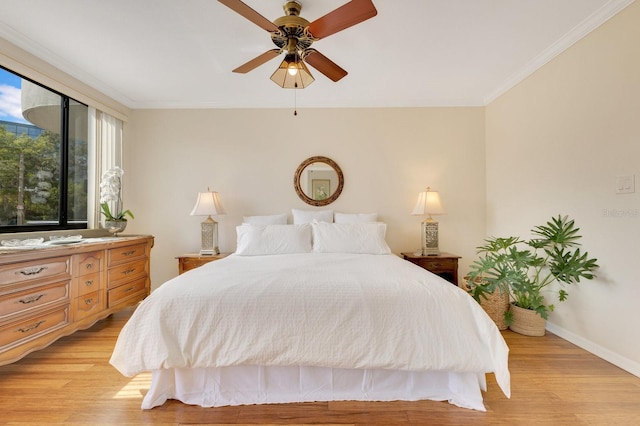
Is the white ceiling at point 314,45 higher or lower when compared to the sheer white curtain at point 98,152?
higher

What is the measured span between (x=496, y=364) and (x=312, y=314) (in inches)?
40.0

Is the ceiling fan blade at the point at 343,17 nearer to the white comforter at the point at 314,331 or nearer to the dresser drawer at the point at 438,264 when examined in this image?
the white comforter at the point at 314,331

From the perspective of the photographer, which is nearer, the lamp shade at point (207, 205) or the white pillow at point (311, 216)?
the lamp shade at point (207, 205)

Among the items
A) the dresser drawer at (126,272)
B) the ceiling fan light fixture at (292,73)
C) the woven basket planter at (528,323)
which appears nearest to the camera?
the ceiling fan light fixture at (292,73)

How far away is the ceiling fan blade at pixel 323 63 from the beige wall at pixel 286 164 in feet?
4.70

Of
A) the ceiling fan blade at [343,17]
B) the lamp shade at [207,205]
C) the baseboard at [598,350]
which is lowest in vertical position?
the baseboard at [598,350]

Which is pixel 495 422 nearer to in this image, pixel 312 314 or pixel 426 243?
pixel 312 314

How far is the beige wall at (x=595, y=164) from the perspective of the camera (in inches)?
77.7

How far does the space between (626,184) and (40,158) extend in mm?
4835

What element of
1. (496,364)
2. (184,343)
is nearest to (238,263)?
(184,343)

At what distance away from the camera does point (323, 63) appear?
2139 mm

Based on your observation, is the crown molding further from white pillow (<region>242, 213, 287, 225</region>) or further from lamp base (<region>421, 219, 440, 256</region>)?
white pillow (<region>242, 213, 287, 225</region>)

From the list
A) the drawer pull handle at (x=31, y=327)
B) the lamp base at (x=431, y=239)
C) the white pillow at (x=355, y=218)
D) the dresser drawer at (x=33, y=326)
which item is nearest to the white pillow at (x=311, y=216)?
the white pillow at (x=355, y=218)

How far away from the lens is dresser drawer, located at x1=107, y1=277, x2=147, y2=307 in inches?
106
